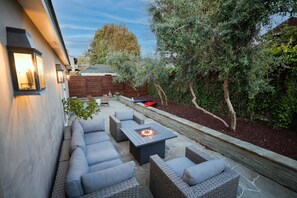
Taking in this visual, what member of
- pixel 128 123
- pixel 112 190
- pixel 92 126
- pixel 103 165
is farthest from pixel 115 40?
pixel 112 190

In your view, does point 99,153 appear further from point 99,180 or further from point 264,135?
point 264,135

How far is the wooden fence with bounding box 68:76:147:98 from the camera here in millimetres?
13086

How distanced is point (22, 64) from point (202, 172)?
2.42 meters

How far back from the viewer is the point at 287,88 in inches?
165

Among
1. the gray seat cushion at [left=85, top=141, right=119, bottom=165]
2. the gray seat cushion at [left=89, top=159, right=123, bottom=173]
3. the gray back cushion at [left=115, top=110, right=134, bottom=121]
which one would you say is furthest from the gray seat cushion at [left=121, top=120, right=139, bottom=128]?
the gray seat cushion at [left=89, top=159, right=123, bottom=173]

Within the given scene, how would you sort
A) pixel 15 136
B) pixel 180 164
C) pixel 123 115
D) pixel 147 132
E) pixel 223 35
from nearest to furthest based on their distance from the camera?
1. pixel 15 136
2. pixel 180 164
3. pixel 223 35
4. pixel 147 132
5. pixel 123 115

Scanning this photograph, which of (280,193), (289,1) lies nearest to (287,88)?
(289,1)

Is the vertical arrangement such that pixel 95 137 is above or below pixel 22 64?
below

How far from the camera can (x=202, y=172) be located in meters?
2.10

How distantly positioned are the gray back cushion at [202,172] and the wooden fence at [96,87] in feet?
39.8

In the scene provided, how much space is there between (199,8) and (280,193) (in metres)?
4.22

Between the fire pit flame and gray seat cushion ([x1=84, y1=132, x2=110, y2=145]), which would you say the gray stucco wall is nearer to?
gray seat cushion ([x1=84, y1=132, x2=110, y2=145])

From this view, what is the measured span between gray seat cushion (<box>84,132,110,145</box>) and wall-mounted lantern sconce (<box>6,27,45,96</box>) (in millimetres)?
2660

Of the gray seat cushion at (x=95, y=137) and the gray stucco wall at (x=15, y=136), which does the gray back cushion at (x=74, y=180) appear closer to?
the gray stucco wall at (x=15, y=136)
